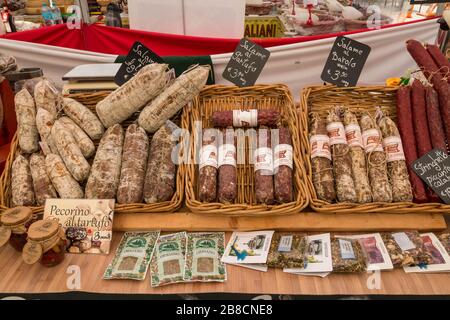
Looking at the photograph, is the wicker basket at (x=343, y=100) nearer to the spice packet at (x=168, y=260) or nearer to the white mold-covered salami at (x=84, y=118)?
the spice packet at (x=168, y=260)

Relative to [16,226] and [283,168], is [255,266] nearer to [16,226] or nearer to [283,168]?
[283,168]

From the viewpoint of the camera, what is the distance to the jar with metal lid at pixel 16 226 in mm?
1475

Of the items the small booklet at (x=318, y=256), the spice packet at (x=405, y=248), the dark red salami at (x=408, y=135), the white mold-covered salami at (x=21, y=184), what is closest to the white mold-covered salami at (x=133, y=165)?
the white mold-covered salami at (x=21, y=184)

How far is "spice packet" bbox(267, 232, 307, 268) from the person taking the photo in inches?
58.6

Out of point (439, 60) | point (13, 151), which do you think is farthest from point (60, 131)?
point (439, 60)

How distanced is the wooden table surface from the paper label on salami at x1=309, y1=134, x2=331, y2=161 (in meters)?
0.62

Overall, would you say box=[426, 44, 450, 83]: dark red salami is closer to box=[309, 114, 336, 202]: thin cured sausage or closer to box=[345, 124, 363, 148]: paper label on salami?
box=[345, 124, 363, 148]: paper label on salami

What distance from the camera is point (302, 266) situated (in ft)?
4.85

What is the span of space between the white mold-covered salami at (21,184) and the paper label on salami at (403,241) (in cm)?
181

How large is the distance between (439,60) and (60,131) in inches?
89.9

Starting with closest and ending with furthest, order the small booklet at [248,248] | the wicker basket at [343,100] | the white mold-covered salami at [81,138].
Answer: the small booklet at [248,248], the white mold-covered salami at [81,138], the wicker basket at [343,100]

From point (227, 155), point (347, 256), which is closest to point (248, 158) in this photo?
point (227, 155)

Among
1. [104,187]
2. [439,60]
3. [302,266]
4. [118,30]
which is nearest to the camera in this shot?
[302,266]
